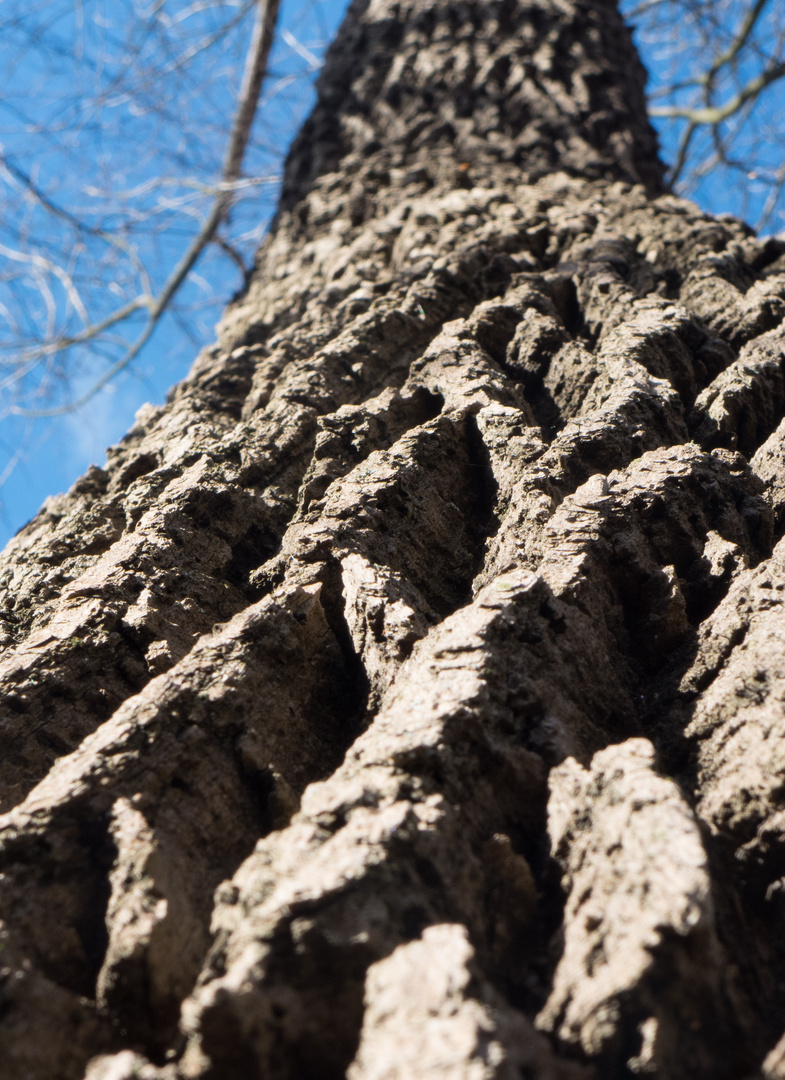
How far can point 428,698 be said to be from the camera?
1.22 meters

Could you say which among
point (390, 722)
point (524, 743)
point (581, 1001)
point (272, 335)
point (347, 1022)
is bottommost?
point (581, 1001)

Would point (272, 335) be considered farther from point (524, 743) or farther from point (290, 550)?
point (524, 743)

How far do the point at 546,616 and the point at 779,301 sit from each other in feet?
5.03

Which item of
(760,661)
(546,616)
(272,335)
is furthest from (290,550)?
(272,335)

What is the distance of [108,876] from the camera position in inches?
44.0

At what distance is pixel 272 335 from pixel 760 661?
2141 millimetres

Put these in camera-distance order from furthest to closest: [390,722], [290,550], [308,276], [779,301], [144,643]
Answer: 1. [308,276]
2. [779,301]
3. [290,550]
4. [144,643]
5. [390,722]

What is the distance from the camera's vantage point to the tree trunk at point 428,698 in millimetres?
900

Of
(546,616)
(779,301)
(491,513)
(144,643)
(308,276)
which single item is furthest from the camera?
(308,276)

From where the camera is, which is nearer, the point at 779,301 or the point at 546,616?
the point at 546,616

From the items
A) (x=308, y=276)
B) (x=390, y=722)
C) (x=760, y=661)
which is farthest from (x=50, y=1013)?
(x=308, y=276)

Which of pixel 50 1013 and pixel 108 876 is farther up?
pixel 108 876

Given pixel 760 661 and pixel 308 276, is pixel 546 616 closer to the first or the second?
pixel 760 661

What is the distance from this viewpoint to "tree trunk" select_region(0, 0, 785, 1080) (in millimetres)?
900
